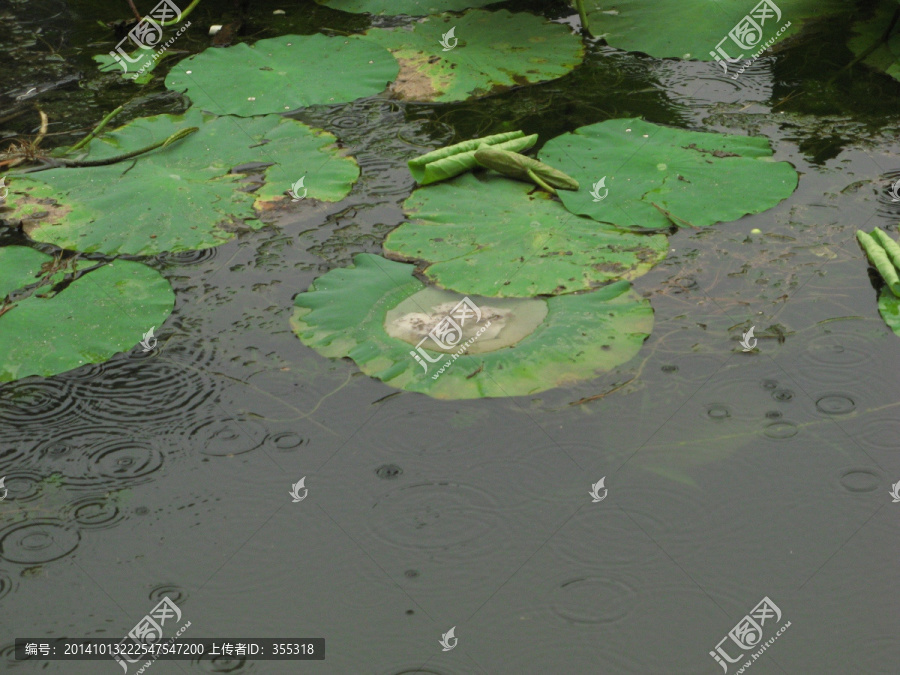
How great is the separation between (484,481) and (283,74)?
10.7 ft

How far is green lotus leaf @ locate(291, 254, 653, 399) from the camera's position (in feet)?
10.9

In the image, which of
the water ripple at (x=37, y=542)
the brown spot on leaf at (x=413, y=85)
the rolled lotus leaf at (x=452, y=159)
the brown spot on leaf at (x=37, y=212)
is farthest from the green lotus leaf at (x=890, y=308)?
the brown spot on leaf at (x=37, y=212)

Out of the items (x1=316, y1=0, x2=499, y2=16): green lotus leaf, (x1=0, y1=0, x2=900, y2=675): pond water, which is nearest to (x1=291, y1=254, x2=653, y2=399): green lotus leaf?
(x1=0, y1=0, x2=900, y2=675): pond water

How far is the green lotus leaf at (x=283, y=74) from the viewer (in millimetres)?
5102

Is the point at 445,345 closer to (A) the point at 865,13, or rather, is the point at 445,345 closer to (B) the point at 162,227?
(B) the point at 162,227

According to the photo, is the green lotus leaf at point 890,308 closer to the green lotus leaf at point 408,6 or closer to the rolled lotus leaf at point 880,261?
the rolled lotus leaf at point 880,261

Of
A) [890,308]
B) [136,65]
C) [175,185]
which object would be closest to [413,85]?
[175,185]

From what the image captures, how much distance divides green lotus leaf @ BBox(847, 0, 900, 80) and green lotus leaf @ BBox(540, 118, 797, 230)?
4.31 ft

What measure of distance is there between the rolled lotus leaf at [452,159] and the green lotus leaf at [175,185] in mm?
353

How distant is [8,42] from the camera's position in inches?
245

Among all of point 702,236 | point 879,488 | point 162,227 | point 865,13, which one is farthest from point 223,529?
point 865,13

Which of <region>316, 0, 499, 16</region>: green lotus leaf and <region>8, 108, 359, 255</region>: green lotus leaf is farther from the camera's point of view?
<region>316, 0, 499, 16</region>: green lotus leaf

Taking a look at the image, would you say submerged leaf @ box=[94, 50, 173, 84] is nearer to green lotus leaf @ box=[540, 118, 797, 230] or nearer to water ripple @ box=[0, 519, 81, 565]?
green lotus leaf @ box=[540, 118, 797, 230]

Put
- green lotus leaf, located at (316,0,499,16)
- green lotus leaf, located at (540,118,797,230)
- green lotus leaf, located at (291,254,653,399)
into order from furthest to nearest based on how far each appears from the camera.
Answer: green lotus leaf, located at (316,0,499,16) < green lotus leaf, located at (540,118,797,230) < green lotus leaf, located at (291,254,653,399)
